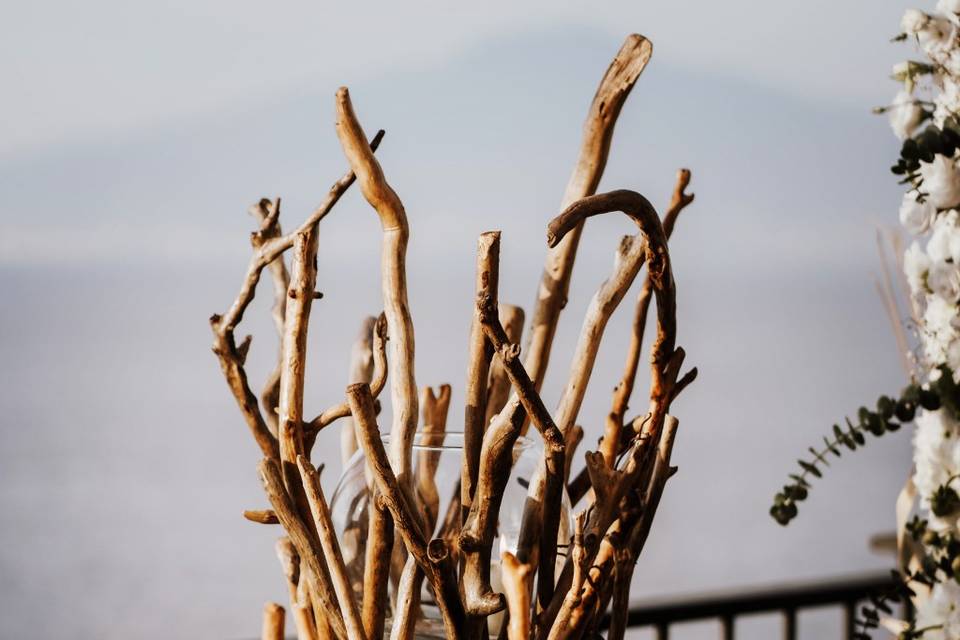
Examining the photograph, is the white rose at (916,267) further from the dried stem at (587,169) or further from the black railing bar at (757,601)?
the black railing bar at (757,601)

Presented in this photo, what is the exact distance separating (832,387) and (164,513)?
148 cm

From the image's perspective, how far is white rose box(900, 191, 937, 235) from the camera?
63 centimetres

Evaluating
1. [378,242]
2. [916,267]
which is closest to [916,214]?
[916,267]

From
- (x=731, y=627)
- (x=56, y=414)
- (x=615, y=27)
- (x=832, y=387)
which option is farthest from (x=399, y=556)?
(x=832, y=387)

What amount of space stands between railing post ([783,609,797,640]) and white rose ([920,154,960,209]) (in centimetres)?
115

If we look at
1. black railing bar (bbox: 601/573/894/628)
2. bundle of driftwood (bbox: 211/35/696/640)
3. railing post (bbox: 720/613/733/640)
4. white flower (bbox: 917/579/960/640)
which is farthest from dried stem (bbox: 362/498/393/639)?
railing post (bbox: 720/613/733/640)

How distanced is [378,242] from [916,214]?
124cm

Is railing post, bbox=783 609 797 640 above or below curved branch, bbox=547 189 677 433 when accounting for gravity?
below

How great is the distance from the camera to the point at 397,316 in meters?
0.53

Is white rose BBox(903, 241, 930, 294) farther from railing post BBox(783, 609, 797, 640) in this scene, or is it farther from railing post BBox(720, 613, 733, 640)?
railing post BBox(783, 609, 797, 640)

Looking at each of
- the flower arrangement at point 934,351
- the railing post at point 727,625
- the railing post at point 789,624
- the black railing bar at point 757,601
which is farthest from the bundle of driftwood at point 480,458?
the railing post at point 789,624

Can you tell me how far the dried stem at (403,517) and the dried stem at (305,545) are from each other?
6cm

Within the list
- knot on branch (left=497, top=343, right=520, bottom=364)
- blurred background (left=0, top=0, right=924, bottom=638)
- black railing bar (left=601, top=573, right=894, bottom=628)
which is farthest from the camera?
blurred background (left=0, top=0, right=924, bottom=638)

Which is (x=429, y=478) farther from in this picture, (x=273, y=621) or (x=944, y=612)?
(x=944, y=612)
